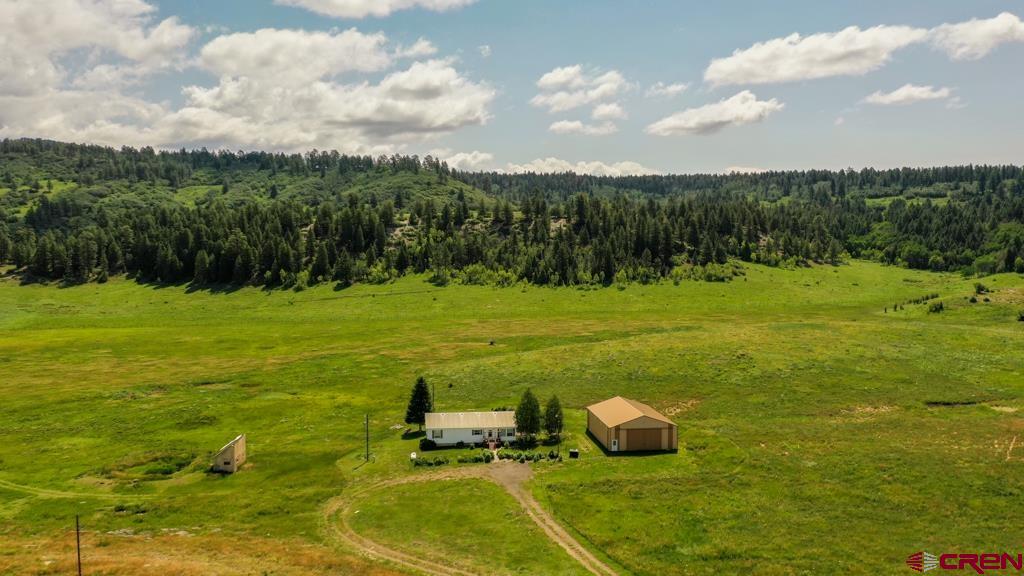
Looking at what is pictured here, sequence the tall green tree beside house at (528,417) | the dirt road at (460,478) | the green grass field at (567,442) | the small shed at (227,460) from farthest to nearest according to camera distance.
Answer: the tall green tree beside house at (528,417) → the small shed at (227,460) → the green grass field at (567,442) → the dirt road at (460,478)

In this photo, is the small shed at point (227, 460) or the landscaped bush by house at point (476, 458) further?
the landscaped bush by house at point (476, 458)

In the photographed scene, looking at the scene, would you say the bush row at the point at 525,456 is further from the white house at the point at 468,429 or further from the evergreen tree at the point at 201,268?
the evergreen tree at the point at 201,268

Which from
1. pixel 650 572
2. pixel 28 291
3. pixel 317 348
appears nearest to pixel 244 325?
pixel 317 348

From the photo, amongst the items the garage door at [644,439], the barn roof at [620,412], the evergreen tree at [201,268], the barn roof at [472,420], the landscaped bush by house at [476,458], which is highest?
the evergreen tree at [201,268]

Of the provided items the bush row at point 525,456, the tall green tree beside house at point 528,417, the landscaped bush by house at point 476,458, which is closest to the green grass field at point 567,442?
the bush row at point 525,456

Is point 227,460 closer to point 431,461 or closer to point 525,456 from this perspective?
point 431,461

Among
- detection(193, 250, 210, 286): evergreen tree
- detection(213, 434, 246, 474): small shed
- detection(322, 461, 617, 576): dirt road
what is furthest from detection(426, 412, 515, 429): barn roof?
detection(193, 250, 210, 286): evergreen tree
